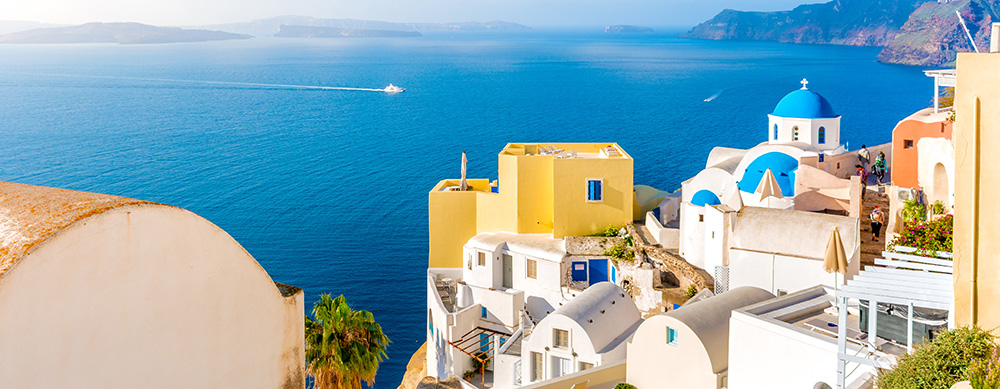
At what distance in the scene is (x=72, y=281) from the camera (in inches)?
207

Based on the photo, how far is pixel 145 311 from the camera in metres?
5.80

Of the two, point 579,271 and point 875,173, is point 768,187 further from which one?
point 579,271

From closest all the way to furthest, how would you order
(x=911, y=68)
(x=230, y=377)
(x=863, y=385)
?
(x=230, y=377), (x=863, y=385), (x=911, y=68)

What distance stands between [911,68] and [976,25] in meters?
24.8

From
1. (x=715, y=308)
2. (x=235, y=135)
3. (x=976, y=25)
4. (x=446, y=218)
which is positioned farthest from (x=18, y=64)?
(x=976, y=25)

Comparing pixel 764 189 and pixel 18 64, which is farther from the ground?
pixel 18 64

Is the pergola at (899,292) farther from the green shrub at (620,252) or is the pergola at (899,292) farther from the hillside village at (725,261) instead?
the green shrub at (620,252)

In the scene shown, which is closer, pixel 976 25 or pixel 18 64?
pixel 18 64

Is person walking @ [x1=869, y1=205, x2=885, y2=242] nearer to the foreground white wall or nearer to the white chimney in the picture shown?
the white chimney

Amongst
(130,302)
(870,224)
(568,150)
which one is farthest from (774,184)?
(130,302)

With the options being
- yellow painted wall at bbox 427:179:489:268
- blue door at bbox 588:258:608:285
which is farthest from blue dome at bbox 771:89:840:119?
yellow painted wall at bbox 427:179:489:268

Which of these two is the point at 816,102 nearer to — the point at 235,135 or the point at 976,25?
the point at 235,135

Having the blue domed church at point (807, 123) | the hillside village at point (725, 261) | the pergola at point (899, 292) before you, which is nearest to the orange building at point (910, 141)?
the hillside village at point (725, 261)

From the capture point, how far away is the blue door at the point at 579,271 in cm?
2858
